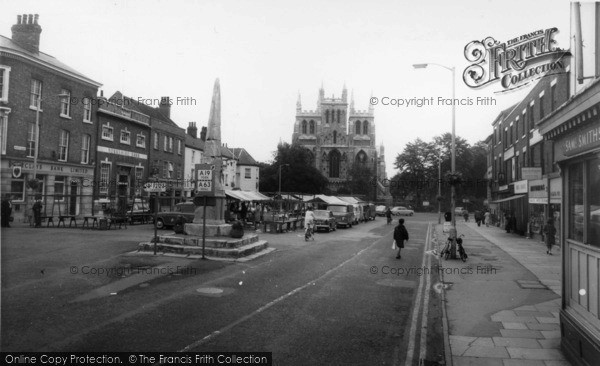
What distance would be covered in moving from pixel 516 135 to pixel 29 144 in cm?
3295

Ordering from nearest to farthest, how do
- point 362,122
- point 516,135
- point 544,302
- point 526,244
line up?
1. point 544,302
2. point 526,244
3. point 516,135
4. point 362,122

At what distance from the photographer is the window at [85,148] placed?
101ft

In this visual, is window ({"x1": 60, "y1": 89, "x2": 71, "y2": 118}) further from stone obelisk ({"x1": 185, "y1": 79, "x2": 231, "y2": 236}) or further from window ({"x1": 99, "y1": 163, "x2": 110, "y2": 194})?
stone obelisk ({"x1": 185, "y1": 79, "x2": 231, "y2": 236})

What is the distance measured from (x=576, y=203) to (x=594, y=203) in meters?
0.67

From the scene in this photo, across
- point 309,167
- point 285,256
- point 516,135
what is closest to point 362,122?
point 309,167

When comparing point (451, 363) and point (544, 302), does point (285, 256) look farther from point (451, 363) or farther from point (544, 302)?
point (451, 363)

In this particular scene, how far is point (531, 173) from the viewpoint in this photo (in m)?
23.4

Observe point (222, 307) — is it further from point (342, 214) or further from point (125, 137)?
point (125, 137)

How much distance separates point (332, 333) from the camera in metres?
6.91

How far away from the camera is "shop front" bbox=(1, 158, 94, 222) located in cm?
2299

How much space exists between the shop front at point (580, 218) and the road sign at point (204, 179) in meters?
11.5

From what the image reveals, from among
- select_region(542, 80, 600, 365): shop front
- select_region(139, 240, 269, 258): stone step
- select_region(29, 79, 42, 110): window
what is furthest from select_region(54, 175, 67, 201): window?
select_region(542, 80, 600, 365): shop front

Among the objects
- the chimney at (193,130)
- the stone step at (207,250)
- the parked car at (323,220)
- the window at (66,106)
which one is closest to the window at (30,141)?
the window at (66,106)

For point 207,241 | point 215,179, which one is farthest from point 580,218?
point 215,179
